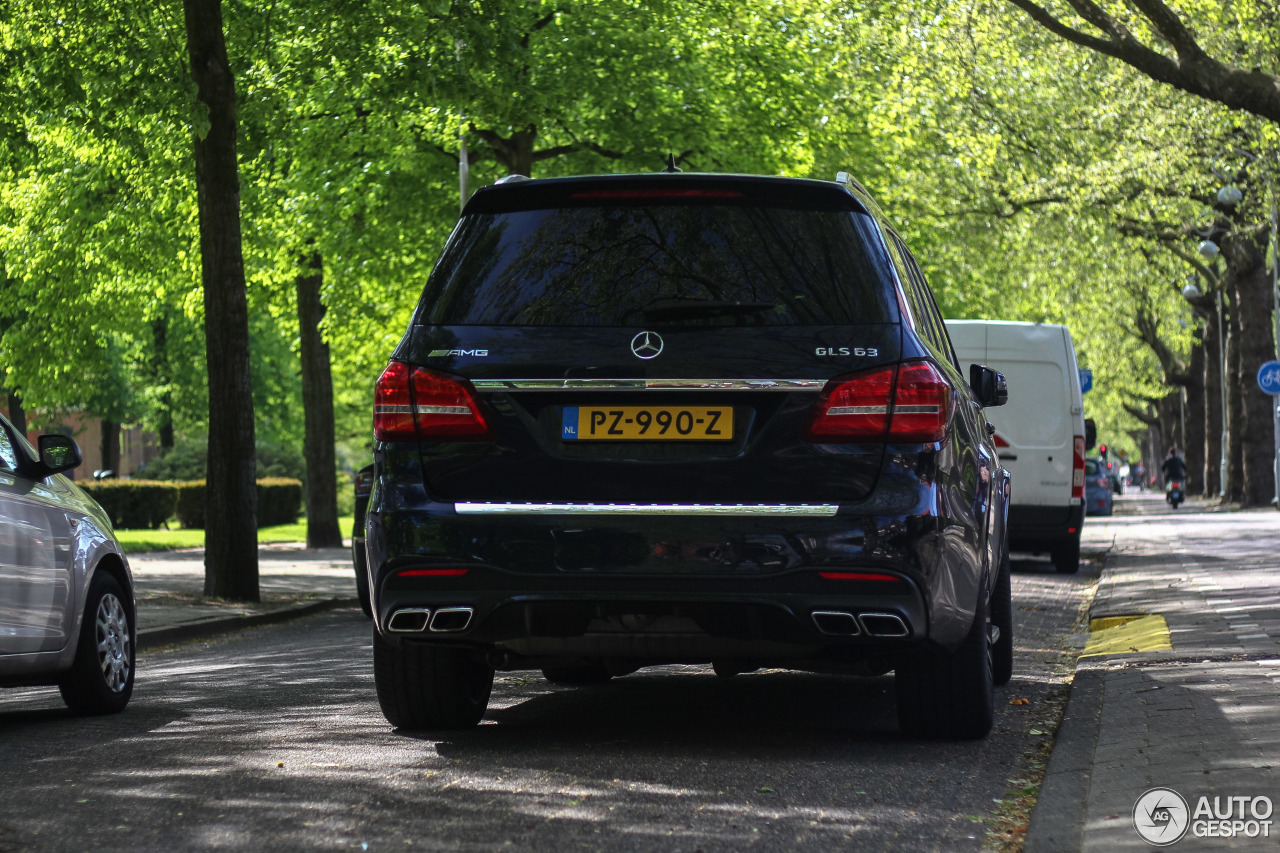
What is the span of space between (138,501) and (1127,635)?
100ft

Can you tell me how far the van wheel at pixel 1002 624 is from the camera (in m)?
8.17

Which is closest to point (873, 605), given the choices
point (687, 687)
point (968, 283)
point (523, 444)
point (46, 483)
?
point (523, 444)

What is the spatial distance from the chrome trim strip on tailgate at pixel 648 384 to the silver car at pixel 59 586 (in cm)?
262

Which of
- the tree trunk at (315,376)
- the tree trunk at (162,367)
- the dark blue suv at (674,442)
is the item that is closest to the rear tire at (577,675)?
the dark blue suv at (674,442)

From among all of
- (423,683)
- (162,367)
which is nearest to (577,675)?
(423,683)

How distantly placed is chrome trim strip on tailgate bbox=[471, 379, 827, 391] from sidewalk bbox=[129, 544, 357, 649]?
754 cm

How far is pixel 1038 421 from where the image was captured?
59.7ft

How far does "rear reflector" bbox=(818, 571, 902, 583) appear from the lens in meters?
5.50

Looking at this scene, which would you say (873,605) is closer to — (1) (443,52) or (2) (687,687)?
(2) (687,687)

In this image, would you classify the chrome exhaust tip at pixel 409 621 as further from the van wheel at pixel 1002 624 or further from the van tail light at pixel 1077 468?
the van tail light at pixel 1077 468

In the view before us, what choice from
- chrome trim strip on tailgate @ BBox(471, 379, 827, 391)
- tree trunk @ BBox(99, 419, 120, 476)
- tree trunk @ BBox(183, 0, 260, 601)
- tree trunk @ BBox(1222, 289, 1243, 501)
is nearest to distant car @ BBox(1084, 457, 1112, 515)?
tree trunk @ BBox(1222, 289, 1243, 501)

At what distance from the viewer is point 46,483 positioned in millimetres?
7746

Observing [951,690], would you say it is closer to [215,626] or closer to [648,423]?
[648,423]

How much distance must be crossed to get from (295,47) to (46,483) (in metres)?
11.9
